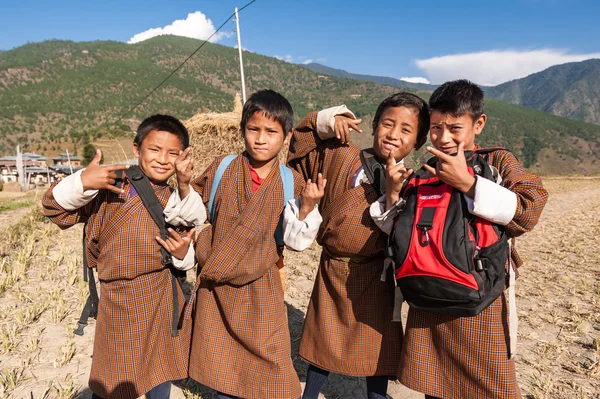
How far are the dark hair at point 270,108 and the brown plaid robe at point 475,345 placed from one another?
908mm

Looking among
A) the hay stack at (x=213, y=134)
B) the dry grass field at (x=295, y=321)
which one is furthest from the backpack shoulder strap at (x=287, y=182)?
the hay stack at (x=213, y=134)

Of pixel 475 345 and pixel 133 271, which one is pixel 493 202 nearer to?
pixel 475 345

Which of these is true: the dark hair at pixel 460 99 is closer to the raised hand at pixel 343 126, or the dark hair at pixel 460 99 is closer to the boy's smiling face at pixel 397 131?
the boy's smiling face at pixel 397 131

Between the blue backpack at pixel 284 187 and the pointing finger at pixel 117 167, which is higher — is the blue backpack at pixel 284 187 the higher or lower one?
the lower one

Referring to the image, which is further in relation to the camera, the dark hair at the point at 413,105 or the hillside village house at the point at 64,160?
the hillside village house at the point at 64,160

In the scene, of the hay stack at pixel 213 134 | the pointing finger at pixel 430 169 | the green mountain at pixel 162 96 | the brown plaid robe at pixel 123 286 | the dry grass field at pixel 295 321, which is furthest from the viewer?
the green mountain at pixel 162 96

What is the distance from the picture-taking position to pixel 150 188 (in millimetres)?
1769

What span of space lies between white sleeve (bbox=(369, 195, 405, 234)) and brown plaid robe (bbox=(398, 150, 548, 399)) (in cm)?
39

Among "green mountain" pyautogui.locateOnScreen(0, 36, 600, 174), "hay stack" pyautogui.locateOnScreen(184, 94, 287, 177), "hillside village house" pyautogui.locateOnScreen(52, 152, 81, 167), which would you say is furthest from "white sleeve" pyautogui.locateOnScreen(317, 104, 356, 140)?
"hillside village house" pyautogui.locateOnScreen(52, 152, 81, 167)

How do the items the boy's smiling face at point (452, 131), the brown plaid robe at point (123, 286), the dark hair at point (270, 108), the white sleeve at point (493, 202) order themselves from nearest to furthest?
the white sleeve at point (493, 202), the boy's smiling face at point (452, 131), the brown plaid robe at point (123, 286), the dark hair at point (270, 108)

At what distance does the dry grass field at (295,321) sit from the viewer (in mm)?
2402

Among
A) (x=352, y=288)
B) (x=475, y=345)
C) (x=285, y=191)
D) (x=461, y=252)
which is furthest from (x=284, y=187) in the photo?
(x=475, y=345)

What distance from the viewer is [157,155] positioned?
185 centimetres

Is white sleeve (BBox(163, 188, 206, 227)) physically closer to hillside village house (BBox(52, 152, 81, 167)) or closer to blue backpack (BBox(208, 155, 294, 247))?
blue backpack (BBox(208, 155, 294, 247))
